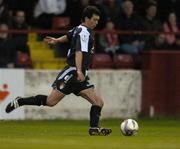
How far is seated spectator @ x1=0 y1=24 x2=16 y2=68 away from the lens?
66.3 feet

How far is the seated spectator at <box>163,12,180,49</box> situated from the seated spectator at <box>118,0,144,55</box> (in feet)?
2.82

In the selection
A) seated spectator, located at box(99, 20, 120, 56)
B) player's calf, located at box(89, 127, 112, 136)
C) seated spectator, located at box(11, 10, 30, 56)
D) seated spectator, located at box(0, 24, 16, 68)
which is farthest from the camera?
seated spectator, located at box(99, 20, 120, 56)

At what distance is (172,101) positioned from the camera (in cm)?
2205

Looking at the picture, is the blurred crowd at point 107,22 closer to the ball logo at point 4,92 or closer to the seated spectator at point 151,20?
the seated spectator at point 151,20

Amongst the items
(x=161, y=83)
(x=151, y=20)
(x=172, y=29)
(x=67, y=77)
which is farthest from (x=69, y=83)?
(x=172, y=29)

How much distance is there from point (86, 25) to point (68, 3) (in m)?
7.91

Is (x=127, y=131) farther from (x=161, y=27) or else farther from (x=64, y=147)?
(x=161, y=27)

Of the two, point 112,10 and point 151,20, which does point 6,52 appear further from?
point 151,20

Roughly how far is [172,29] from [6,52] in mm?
5408

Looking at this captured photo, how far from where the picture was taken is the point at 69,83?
15.2 meters

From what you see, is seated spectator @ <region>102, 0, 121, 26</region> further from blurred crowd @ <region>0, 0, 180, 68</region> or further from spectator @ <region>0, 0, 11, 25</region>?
spectator @ <region>0, 0, 11, 25</region>

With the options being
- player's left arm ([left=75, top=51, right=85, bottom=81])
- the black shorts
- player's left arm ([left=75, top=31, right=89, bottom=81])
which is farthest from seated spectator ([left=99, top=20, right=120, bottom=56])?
player's left arm ([left=75, top=51, right=85, bottom=81])

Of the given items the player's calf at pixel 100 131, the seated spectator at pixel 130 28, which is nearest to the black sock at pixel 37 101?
the player's calf at pixel 100 131

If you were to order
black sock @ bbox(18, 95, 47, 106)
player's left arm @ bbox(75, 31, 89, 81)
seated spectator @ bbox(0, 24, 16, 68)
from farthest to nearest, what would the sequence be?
Answer: 1. seated spectator @ bbox(0, 24, 16, 68)
2. black sock @ bbox(18, 95, 47, 106)
3. player's left arm @ bbox(75, 31, 89, 81)
